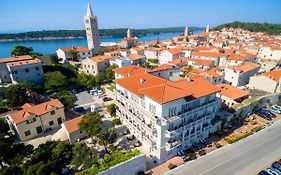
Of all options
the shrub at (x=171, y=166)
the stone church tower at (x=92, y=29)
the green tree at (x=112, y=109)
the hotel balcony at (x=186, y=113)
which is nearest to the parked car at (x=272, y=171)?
the hotel balcony at (x=186, y=113)

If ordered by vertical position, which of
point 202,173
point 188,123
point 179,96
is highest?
point 179,96

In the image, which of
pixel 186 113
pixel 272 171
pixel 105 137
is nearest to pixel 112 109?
pixel 105 137

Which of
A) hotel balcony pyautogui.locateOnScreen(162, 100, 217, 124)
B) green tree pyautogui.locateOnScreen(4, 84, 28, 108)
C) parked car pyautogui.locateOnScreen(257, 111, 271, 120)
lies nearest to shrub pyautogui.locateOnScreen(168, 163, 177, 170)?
hotel balcony pyautogui.locateOnScreen(162, 100, 217, 124)

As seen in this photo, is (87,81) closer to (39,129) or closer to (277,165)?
(39,129)

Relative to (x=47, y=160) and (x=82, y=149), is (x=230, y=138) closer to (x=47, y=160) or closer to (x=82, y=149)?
(x=82, y=149)

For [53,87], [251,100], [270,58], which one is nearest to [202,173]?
[251,100]

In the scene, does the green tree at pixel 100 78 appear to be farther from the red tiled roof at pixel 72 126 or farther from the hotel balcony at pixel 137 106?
the red tiled roof at pixel 72 126

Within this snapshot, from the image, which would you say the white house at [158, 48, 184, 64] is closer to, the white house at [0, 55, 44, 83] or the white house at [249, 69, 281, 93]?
the white house at [249, 69, 281, 93]
